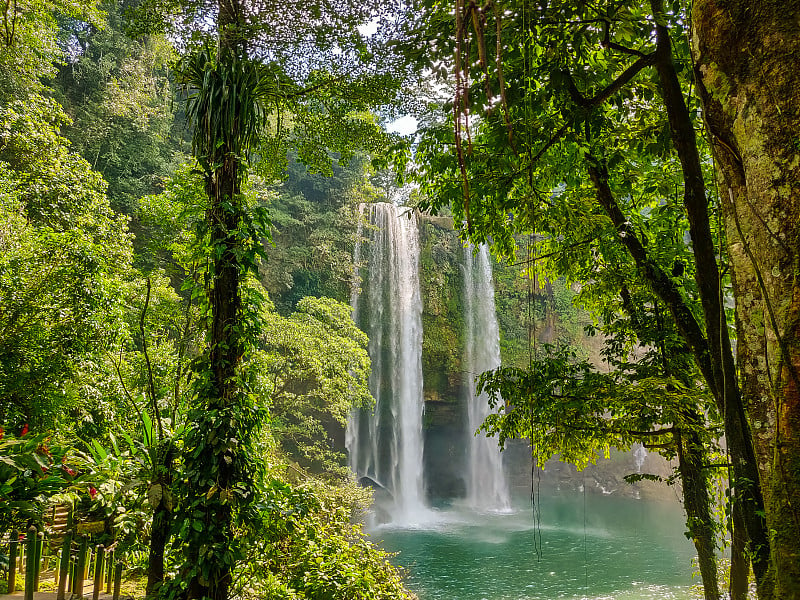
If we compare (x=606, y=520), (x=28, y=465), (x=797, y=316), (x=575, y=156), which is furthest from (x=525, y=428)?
(x=606, y=520)

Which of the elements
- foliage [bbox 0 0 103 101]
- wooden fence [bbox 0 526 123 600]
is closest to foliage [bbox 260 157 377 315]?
foliage [bbox 0 0 103 101]

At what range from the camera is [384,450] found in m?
17.0

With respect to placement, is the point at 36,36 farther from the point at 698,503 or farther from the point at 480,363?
the point at 480,363

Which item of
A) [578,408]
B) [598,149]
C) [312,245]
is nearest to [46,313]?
[578,408]

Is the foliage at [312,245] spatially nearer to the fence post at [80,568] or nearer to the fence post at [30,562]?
the fence post at [80,568]

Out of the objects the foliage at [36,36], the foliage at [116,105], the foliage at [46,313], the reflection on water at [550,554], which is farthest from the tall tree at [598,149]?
the foliage at [116,105]

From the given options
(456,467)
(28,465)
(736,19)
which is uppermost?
(736,19)

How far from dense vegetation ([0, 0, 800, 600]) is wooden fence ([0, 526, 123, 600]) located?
0.16 m

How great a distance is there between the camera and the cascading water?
16562mm

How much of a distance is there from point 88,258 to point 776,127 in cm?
608

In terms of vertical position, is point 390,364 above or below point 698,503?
above

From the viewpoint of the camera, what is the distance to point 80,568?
3188 mm

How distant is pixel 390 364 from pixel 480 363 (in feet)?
11.9

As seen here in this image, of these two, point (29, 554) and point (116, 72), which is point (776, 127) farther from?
point (116, 72)
